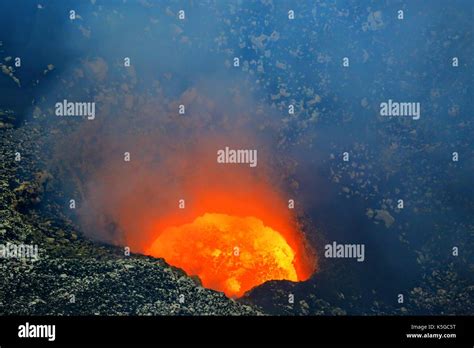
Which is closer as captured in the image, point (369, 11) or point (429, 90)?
point (429, 90)

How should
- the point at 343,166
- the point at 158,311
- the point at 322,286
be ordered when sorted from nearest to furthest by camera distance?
the point at 158,311 → the point at 322,286 → the point at 343,166

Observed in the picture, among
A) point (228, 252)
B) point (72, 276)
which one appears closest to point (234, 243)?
point (228, 252)

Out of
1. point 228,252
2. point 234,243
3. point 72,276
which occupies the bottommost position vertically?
point 72,276

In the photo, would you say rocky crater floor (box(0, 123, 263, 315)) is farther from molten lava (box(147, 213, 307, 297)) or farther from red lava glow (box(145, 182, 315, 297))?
red lava glow (box(145, 182, 315, 297))

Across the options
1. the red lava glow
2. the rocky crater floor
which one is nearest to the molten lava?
the red lava glow

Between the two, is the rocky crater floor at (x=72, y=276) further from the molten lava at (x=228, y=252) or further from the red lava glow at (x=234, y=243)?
the red lava glow at (x=234, y=243)

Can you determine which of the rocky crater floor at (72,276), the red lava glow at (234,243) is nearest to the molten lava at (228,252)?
the red lava glow at (234,243)

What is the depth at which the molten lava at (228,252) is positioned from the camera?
1831 cm

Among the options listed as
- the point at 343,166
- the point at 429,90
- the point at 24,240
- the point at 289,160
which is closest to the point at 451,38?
the point at 429,90

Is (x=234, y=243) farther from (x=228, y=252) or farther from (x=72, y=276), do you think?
(x=72, y=276)

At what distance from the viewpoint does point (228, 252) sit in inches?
752

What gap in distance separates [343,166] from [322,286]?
16.6ft
